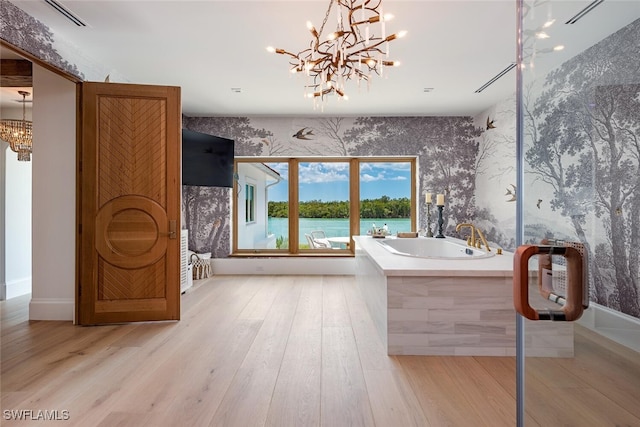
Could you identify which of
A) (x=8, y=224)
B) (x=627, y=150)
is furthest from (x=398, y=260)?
(x=8, y=224)

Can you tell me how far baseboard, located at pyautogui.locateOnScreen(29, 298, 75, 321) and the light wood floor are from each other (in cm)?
10

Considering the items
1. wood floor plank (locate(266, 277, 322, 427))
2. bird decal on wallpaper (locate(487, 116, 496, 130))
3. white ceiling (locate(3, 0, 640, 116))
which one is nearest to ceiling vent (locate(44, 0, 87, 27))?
white ceiling (locate(3, 0, 640, 116))

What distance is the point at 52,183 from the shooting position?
3229mm

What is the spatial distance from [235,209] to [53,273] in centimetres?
265

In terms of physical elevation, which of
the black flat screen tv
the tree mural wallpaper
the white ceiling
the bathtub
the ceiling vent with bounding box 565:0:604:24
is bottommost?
the bathtub

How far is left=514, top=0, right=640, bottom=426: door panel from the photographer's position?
70cm

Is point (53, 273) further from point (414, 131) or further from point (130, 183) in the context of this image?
point (414, 131)

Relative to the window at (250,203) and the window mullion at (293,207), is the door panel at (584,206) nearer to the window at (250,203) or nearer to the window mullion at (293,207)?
the window mullion at (293,207)

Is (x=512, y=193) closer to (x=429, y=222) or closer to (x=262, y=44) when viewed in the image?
(x=429, y=222)

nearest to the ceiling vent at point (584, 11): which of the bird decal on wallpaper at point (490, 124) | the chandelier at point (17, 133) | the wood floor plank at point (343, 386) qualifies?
the wood floor plank at point (343, 386)

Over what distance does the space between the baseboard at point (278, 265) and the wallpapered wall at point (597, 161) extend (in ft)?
14.9

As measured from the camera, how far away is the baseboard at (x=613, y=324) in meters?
0.69

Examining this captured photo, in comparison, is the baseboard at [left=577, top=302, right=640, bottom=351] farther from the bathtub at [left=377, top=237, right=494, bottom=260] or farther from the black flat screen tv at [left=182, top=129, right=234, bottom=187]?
the black flat screen tv at [left=182, top=129, right=234, bottom=187]

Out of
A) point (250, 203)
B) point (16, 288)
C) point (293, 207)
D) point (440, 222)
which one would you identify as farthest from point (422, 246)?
point (16, 288)
